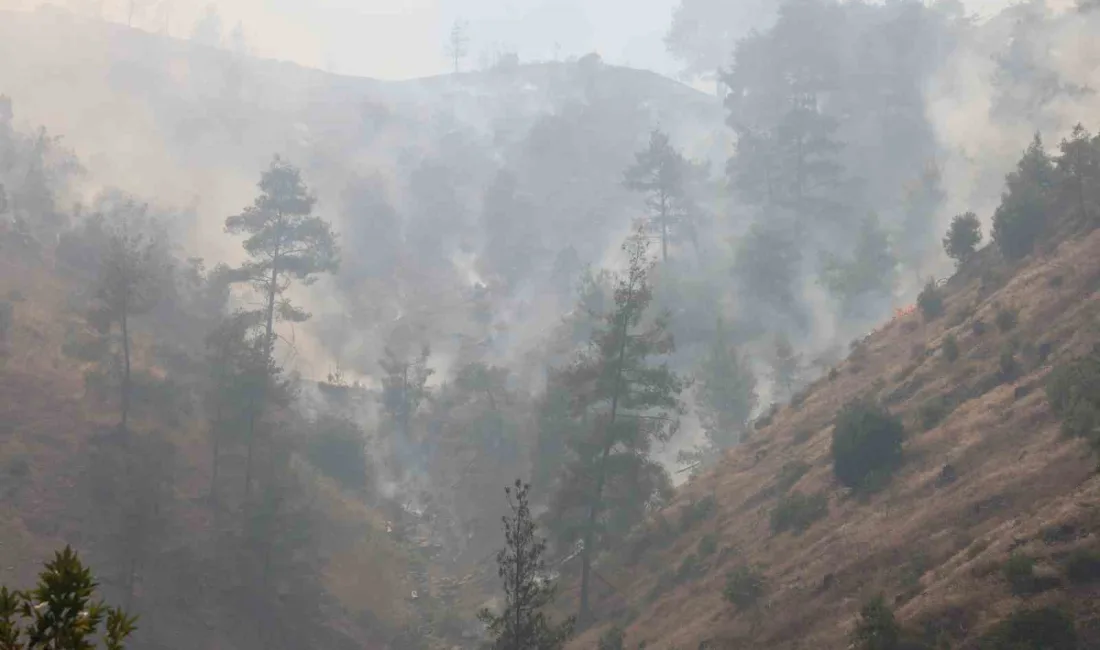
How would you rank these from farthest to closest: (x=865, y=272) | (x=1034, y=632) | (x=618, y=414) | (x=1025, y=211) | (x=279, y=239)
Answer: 1. (x=865, y=272)
2. (x=279, y=239)
3. (x=618, y=414)
4. (x=1025, y=211)
5. (x=1034, y=632)

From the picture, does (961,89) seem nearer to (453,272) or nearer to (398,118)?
(453,272)

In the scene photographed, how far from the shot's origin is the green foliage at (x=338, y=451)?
1896 inches

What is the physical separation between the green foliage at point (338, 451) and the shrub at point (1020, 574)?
39041mm

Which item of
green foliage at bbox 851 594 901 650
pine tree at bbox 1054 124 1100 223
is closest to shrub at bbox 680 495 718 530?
green foliage at bbox 851 594 901 650

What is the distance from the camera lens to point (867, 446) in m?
25.9

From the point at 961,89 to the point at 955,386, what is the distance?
7082 centimetres

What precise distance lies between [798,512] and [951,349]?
9.09 metres

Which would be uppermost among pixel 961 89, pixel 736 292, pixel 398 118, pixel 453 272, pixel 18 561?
pixel 398 118

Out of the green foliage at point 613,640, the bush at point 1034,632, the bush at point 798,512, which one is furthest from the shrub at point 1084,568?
the green foliage at point 613,640

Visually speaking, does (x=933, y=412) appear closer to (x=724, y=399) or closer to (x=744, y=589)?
(x=744, y=589)

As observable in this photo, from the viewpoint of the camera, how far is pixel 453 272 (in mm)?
83438

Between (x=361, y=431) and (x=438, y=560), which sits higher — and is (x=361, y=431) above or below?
above

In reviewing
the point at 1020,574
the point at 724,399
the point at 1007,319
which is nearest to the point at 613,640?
the point at 1020,574

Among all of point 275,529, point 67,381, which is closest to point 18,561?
point 275,529
